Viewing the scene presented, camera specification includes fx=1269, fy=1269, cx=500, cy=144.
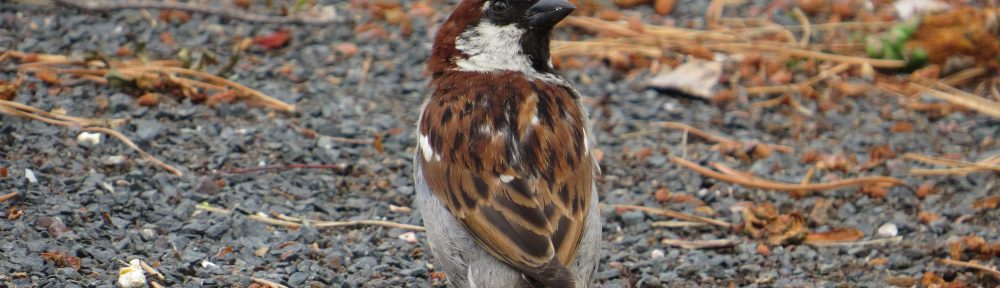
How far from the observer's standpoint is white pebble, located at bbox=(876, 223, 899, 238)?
18.3 ft

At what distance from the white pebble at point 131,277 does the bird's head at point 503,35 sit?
146 cm

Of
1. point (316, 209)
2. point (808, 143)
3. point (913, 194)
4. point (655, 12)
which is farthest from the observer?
point (655, 12)

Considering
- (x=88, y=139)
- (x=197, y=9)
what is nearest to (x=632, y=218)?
(x=88, y=139)

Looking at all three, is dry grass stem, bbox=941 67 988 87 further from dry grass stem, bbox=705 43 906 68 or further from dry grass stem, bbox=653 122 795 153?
dry grass stem, bbox=653 122 795 153

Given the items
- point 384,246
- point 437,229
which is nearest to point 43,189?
point 384,246

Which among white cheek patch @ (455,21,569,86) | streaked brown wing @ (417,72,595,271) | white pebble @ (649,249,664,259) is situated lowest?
white pebble @ (649,249,664,259)

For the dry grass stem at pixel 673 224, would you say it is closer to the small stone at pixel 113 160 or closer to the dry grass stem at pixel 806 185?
the dry grass stem at pixel 806 185

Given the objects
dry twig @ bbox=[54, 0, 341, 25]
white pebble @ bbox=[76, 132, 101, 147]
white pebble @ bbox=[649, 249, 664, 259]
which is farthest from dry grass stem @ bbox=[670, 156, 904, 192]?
white pebble @ bbox=[76, 132, 101, 147]

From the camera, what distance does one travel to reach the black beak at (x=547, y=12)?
16.2 ft

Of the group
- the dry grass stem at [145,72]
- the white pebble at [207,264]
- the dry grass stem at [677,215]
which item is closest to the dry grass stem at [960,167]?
the dry grass stem at [677,215]

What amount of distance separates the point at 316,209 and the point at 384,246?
409 millimetres

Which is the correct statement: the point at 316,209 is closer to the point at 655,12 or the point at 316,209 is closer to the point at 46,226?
the point at 46,226

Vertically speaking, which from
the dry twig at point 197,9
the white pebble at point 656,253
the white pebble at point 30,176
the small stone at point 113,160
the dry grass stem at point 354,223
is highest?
the dry twig at point 197,9

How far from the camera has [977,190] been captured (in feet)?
19.8
